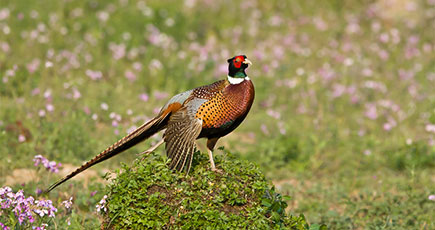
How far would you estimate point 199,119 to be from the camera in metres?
4.42

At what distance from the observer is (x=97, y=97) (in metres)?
8.32

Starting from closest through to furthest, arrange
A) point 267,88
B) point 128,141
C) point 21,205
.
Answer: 1. point 21,205
2. point 128,141
3. point 267,88

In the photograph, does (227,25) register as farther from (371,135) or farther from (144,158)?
(144,158)

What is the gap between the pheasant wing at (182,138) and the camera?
4.36 metres

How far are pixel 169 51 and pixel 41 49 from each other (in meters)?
2.32

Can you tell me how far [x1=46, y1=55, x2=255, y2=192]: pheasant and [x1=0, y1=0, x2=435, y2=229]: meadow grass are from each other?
1127 millimetres

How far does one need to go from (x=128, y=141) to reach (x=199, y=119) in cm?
62

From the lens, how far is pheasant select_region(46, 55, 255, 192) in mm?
4391

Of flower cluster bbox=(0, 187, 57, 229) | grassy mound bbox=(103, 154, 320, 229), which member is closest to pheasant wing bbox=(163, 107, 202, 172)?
grassy mound bbox=(103, 154, 320, 229)

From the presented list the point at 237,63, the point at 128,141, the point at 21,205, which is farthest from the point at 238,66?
the point at 21,205

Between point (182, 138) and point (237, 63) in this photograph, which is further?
point (237, 63)

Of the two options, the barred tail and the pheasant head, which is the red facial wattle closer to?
the pheasant head

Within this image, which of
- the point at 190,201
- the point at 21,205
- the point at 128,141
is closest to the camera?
the point at 190,201

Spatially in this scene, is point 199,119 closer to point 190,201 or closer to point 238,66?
point 238,66
